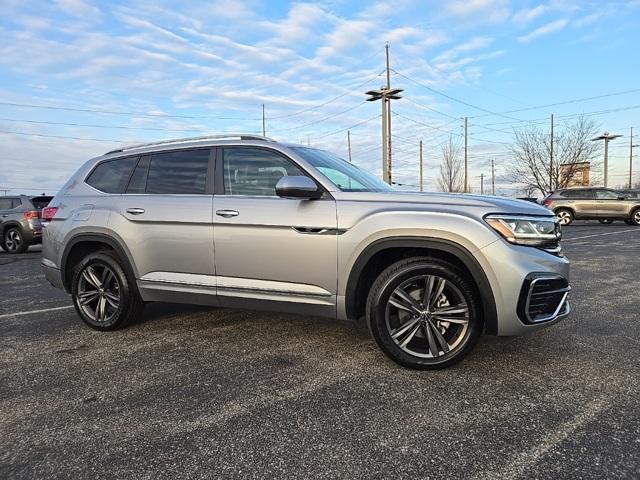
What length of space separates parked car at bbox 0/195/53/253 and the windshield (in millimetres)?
11522

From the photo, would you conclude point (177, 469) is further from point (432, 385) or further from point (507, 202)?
point (507, 202)


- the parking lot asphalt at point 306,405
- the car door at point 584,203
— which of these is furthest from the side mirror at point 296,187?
the car door at point 584,203

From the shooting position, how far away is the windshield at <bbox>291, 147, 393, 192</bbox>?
3.79m

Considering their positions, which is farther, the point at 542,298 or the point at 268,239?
the point at 268,239

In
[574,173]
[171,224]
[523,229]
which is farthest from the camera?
[574,173]

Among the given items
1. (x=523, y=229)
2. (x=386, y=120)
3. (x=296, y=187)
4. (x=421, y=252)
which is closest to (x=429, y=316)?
(x=421, y=252)

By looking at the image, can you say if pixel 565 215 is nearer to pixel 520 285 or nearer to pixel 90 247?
pixel 520 285

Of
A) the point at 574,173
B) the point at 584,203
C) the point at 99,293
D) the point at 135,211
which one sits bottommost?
the point at 99,293

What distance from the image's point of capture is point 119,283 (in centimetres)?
434

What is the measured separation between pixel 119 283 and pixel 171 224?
865 mm

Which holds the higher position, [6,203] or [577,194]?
[6,203]

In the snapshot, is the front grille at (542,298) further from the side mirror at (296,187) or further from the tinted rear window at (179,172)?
the tinted rear window at (179,172)

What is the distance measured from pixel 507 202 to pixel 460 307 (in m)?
0.86

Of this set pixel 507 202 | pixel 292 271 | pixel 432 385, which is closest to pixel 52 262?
pixel 292 271
